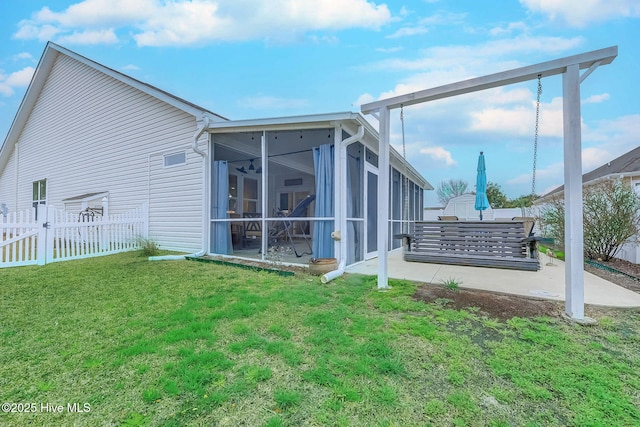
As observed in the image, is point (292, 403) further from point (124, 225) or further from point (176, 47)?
point (176, 47)

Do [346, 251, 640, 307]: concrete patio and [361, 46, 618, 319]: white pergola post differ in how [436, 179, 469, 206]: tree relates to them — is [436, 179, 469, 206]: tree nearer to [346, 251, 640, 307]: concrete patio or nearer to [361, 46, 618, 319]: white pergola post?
[346, 251, 640, 307]: concrete patio

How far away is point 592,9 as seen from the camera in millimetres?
6066

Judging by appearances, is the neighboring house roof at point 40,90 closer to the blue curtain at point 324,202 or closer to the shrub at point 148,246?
the blue curtain at point 324,202

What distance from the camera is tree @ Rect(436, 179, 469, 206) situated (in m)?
32.7

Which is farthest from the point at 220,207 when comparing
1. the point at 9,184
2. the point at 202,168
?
the point at 9,184

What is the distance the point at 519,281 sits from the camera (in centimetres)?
440

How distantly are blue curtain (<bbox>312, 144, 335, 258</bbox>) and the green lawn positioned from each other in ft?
5.95

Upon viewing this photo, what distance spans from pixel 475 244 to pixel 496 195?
29399 mm

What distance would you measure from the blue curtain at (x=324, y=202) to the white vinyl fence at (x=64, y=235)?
203 inches

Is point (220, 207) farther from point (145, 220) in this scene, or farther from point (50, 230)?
point (50, 230)

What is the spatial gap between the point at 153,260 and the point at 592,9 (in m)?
10.9

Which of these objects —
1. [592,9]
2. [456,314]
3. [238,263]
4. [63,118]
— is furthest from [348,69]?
[63,118]

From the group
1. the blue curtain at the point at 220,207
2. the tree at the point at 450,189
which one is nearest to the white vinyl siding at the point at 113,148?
the blue curtain at the point at 220,207

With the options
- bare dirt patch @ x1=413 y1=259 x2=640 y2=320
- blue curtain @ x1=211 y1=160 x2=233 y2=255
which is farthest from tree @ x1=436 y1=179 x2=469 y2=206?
blue curtain @ x1=211 y1=160 x2=233 y2=255
